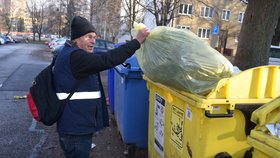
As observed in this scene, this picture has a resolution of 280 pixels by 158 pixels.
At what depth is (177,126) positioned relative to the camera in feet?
10.9

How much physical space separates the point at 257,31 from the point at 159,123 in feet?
8.28

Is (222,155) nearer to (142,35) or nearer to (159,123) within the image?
(159,123)

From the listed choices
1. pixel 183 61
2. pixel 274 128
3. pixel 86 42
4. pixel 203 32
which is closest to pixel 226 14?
pixel 203 32

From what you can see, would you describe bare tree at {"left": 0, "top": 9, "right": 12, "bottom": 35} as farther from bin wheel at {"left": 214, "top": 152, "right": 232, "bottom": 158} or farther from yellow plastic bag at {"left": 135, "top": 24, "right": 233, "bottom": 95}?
bin wheel at {"left": 214, "top": 152, "right": 232, "bottom": 158}

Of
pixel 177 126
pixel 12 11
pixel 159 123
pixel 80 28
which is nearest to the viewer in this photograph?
pixel 80 28

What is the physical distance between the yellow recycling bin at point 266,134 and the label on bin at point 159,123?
1.58 metres

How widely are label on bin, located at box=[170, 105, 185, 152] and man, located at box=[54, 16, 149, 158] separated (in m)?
0.73

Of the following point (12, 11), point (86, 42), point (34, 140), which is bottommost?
point (34, 140)

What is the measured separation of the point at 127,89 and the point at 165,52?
5.01 ft

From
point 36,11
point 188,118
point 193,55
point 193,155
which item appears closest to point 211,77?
point 193,55

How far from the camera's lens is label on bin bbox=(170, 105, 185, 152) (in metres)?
3.21

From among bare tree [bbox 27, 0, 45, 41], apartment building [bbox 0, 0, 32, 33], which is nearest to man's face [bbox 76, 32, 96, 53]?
bare tree [bbox 27, 0, 45, 41]

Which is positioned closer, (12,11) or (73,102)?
(73,102)

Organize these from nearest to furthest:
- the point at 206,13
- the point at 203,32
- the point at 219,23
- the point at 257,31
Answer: the point at 257,31 → the point at 219,23 → the point at 206,13 → the point at 203,32
